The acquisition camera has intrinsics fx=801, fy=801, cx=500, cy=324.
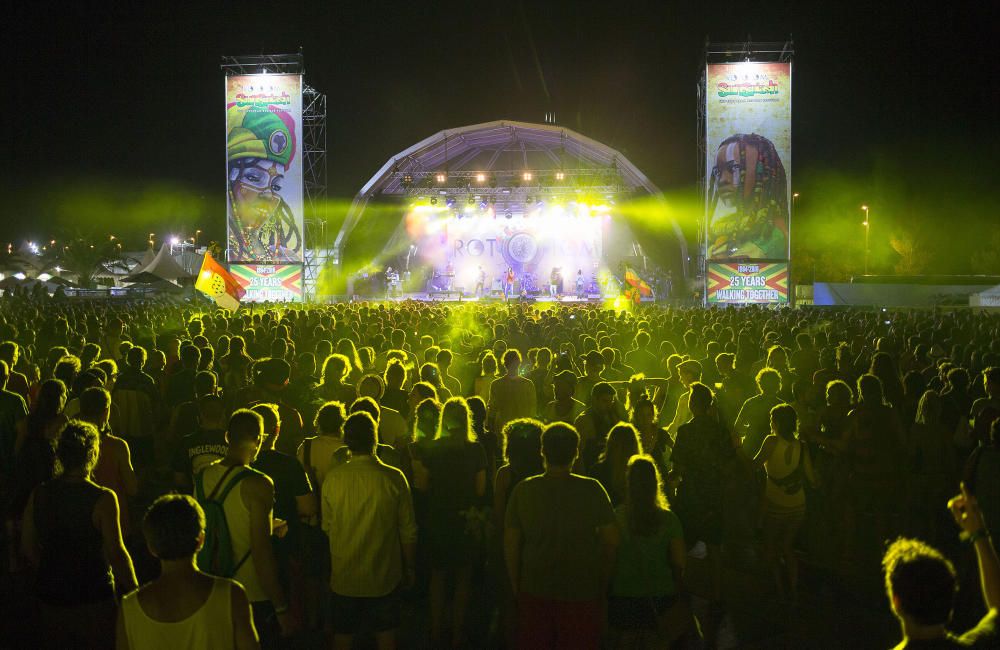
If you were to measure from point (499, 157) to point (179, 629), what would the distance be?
3735 cm

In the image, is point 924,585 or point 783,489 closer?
point 924,585

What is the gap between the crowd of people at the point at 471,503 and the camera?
329 cm

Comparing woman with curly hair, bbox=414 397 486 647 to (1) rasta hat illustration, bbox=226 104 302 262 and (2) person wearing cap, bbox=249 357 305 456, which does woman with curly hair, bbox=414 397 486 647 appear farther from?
(1) rasta hat illustration, bbox=226 104 302 262

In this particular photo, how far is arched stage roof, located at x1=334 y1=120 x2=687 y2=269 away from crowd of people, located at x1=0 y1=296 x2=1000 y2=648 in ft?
89.7

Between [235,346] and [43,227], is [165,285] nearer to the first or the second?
[235,346]

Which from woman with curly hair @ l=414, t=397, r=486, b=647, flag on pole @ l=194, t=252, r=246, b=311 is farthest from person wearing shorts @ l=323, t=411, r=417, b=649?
flag on pole @ l=194, t=252, r=246, b=311

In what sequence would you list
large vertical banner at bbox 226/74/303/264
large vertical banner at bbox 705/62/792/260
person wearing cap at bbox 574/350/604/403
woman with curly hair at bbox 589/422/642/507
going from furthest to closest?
large vertical banner at bbox 226/74/303/264, large vertical banner at bbox 705/62/792/260, person wearing cap at bbox 574/350/604/403, woman with curly hair at bbox 589/422/642/507

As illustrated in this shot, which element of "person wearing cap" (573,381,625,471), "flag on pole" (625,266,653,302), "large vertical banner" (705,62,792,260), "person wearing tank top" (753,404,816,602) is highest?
"large vertical banner" (705,62,792,260)

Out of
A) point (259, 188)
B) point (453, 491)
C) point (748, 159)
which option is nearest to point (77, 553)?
point (453, 491)

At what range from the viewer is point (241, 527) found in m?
3.45

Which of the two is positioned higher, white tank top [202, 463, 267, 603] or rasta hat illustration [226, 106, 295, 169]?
rasta hat illustration [226, 106, 295, 169]

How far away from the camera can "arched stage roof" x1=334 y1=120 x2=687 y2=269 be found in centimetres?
3491

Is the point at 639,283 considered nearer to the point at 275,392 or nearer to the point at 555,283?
the point at 555,283

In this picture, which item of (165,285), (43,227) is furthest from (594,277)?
(43,227)
